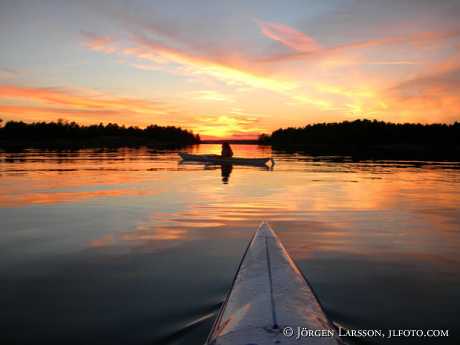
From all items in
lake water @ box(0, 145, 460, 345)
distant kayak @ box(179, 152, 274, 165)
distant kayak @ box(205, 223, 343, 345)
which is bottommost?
lake water @ box(0, 145, 460, 345)

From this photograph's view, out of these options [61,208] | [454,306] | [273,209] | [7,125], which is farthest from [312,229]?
[7,125]

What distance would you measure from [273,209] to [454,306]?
903 centimetres

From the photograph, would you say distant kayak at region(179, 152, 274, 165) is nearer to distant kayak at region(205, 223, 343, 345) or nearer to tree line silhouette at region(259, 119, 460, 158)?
distant kayak at region(205, 223, 343, 345)

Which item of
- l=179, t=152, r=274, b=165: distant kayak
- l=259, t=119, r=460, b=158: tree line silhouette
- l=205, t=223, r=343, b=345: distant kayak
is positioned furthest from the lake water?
l=259, t=119, r=460, b=158: tree line silhouette

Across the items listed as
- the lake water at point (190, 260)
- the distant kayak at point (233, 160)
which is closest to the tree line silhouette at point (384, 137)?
the distant kayak at point (233, 160)

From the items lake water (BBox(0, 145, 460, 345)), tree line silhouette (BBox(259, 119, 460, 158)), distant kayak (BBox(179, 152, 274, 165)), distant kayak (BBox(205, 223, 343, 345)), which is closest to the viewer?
distant kayak (BBox(205, 223, 343, 345))

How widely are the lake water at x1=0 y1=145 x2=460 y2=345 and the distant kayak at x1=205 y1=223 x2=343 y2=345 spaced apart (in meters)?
0.90

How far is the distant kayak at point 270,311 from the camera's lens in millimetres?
3813

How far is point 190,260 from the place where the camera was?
8.44 m

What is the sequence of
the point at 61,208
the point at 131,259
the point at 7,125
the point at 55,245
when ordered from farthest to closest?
the point at 7,125, the point at 61,208, the point at 55,245, the point at 131,259

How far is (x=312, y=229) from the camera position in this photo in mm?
11539

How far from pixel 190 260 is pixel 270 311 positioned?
4471 mm

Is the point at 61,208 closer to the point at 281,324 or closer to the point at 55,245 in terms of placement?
the point at 55,245

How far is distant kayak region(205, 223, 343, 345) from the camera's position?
3.81m
